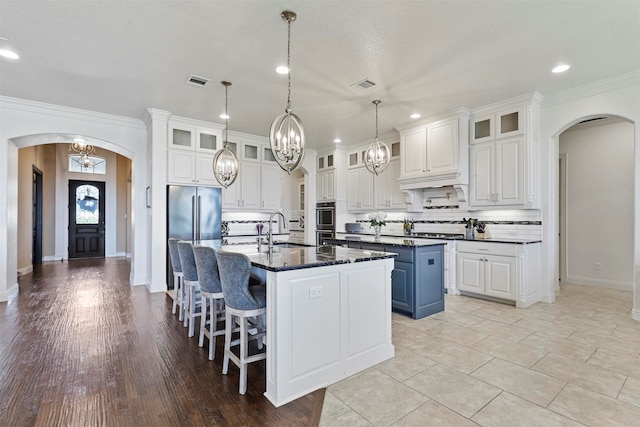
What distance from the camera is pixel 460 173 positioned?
499cm

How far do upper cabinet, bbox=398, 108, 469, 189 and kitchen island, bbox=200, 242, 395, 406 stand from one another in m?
2.96

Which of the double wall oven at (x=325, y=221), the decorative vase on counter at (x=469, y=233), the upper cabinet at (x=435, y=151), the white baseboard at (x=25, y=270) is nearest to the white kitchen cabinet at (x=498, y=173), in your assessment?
the upper cabinet at (x=435, y=151)

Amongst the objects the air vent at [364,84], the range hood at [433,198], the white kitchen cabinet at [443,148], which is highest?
the air vent at [364,84]

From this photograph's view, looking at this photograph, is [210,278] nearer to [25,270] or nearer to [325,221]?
[325,221]

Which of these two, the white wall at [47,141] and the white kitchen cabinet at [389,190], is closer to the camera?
the white wall at [47,141]

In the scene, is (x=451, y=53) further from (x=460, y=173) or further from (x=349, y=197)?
Answer: (x=349, y=197)

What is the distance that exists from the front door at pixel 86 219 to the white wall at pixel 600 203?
11699 millimetres

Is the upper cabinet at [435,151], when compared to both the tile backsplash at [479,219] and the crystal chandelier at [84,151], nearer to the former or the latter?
the tile backsplash at [479,219]

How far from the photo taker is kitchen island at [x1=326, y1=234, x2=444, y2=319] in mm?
3756

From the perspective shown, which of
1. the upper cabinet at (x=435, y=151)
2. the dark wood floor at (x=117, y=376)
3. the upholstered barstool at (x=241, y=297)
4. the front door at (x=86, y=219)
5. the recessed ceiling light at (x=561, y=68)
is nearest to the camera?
the dark wood floor at (x=117, y=376)

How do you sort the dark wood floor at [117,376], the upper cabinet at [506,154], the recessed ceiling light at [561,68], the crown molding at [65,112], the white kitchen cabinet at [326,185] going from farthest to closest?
the white kitchen cabinet at [326,185] → the crown molding at [65,112] → the upper cabinet at [506,154] → the recessed ceiling light at [561,68] → the dark wood floor at [117,376]

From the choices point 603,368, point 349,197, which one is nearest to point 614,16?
point 603,368

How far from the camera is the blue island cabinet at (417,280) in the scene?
376 cm

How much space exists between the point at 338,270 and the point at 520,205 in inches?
136
